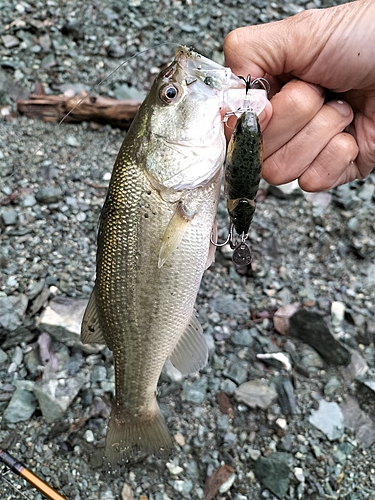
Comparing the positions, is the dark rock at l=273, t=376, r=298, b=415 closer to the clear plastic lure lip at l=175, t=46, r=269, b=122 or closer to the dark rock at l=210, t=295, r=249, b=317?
the dark rock at l=210, t=295, r=249, b=317

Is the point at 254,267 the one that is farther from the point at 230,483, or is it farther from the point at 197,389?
the point at 230,483

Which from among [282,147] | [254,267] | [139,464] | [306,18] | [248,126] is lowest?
[139,464]

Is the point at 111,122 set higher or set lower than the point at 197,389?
higher

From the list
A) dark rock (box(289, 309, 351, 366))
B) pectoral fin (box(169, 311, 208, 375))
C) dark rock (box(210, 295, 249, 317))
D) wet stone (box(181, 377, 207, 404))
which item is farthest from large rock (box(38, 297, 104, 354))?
dark rock (box(289, 309, 351, 366))

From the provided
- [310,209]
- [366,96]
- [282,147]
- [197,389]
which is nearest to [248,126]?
[282,147]

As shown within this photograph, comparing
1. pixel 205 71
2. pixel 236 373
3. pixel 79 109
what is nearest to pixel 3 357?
pixel 236 373
